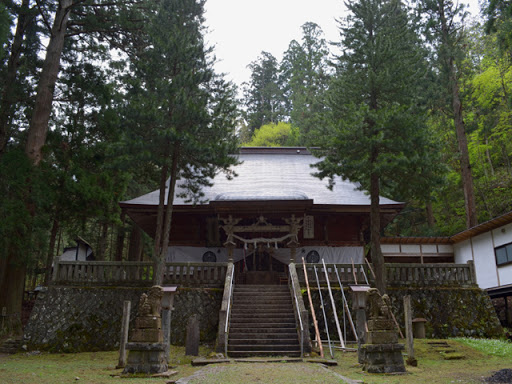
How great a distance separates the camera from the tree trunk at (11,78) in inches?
589

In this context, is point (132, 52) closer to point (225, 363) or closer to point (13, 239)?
point (13, 239)

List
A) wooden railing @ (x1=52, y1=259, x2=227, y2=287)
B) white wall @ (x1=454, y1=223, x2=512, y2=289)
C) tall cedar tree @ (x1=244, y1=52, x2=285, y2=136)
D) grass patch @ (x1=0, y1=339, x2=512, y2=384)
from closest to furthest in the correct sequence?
grass patch @ (x1=0, y1=339, x2=512, y2=384)
wooden railing @ (x1=52, y1=259, x2=227, y2=287)
white wall @ (x1=454, y1=223, x2=512, y2=289)
tall cedar tree @ (x1=244, y1=52, x2=285, y2=136)

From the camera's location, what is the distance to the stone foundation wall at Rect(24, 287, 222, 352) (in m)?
12.9

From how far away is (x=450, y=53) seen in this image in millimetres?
19984

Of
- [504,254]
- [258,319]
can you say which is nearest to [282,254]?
[258,319]

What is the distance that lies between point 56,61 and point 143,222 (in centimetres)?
742

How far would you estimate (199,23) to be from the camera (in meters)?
14.7

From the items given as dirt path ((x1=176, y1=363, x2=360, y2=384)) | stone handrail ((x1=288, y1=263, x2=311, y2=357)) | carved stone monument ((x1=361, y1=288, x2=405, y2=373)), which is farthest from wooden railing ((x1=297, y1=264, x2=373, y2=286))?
dirt path ((x1=176, y1=363, x2=360, y2=384))

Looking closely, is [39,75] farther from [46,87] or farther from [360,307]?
[360,307]

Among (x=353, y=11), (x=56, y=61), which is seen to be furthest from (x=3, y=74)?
(x=353, y=11)

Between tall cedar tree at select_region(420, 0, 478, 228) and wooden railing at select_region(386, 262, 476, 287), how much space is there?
583 cm

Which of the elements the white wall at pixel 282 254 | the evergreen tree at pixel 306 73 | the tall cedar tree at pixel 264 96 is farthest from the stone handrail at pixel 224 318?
the tall cedar tree at pixel 264 96

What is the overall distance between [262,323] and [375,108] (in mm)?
7564

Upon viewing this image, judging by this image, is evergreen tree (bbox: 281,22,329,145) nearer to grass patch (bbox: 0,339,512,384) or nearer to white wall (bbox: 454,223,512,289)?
white wall (bbox: 454,223,512,289)
